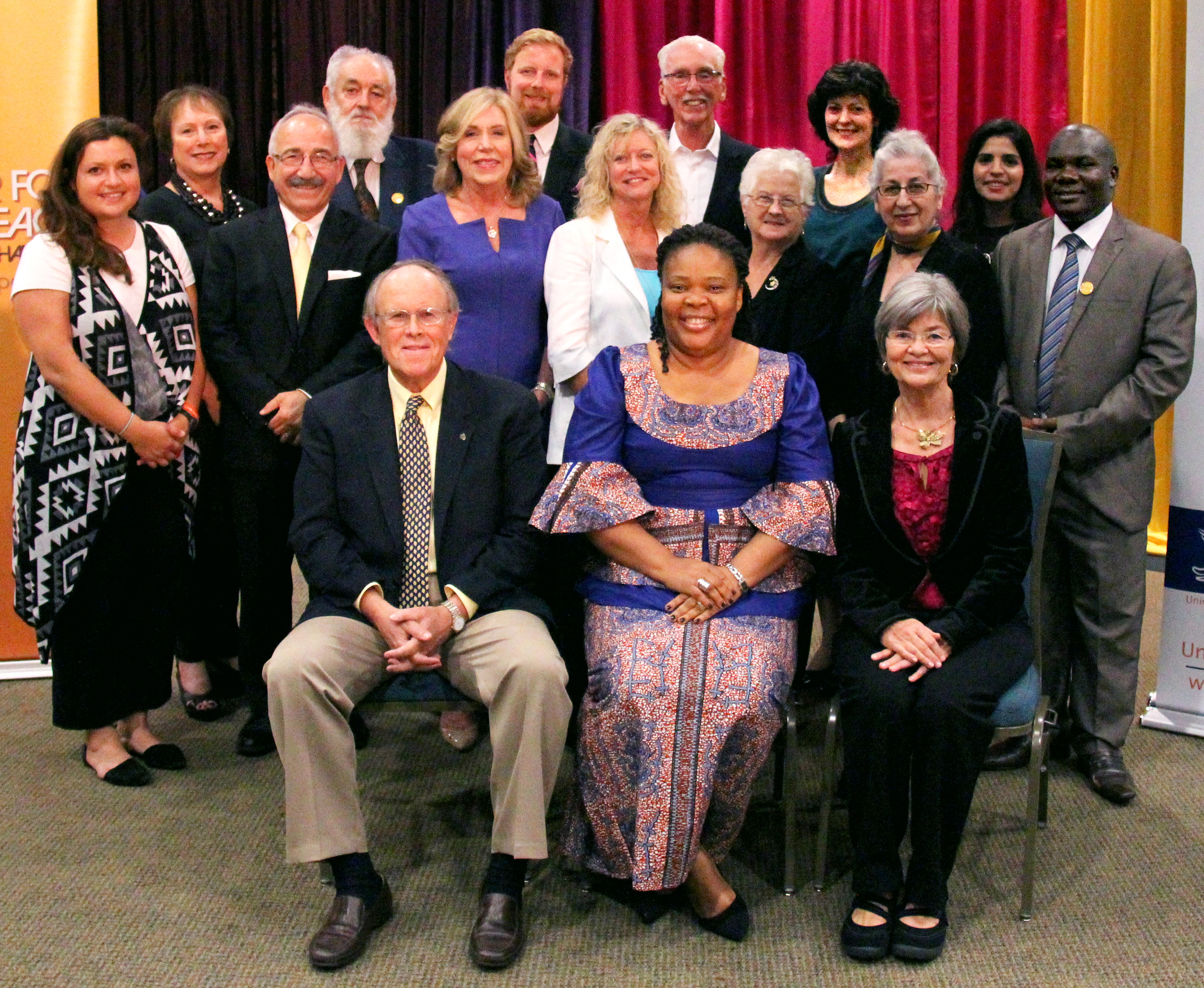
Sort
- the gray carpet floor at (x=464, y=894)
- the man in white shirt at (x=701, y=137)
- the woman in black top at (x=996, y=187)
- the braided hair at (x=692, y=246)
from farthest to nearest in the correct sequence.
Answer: the man in white shirt at (x=701, y=137) < the woman in black top at (x=996, y=187) < the braided hair at (x=692, y=246) < the gray carpet floor at (x=464, y=894)

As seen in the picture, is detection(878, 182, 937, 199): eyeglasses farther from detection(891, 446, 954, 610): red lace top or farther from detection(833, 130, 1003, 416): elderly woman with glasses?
detection(891, 446, 954, 610): red lace top

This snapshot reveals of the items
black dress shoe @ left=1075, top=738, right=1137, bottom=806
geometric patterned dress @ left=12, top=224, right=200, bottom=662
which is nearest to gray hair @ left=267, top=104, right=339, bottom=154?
geometric patterned dress @ left=12, top=224, right=200, bottom=662

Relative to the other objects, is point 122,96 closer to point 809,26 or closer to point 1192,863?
point 809,26

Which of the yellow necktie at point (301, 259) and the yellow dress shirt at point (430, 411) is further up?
the yellow necktie at point (301, 259)

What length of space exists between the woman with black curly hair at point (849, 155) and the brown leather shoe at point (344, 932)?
219cm

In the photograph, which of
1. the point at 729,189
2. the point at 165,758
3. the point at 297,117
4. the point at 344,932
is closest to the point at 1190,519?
the point at 729,189

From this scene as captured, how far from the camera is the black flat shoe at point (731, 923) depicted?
271cm

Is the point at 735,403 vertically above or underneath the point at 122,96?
underneath

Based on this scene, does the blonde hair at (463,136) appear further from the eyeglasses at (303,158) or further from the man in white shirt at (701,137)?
the man in white shirt at (701,137)

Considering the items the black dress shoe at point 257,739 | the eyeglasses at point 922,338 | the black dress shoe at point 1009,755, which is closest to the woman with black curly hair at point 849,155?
the eyeglasses at point 922,338

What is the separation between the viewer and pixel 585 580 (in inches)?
120

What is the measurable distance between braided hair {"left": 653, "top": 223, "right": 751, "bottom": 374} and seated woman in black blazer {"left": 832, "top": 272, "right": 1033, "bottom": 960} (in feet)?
1.10

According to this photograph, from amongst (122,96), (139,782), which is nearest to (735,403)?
(139,782)

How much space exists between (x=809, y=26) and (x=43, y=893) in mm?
5013
